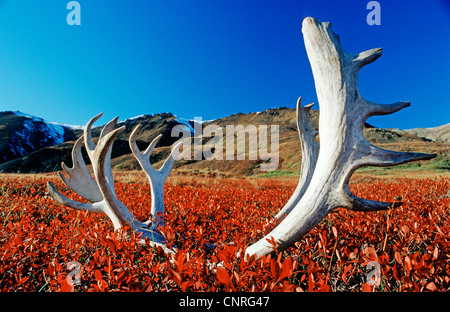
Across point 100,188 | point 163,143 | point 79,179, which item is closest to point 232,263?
point 100,188

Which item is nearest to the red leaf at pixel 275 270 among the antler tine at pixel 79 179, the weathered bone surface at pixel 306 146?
the weathered bone surface at pixel 306 146

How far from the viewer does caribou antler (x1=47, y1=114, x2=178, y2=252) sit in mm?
1857

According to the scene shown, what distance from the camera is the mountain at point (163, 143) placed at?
36.1 meters

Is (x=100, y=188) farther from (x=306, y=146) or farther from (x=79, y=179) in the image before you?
(x=306, y=146)

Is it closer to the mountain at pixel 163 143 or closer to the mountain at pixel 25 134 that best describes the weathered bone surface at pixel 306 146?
the mountain at pixel 163 143

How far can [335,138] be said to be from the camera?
154cm

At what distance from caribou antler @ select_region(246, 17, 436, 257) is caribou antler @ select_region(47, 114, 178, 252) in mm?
1176

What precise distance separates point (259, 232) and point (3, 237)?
242cm

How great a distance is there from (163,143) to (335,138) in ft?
267

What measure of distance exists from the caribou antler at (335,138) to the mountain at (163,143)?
14051 mm

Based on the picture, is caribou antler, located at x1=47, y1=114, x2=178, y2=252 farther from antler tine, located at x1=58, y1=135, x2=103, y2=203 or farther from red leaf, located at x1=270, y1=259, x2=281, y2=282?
red leaf, located at x1=270, y1=259, x2=281, y2=282

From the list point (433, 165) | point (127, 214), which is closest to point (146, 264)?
point (127, 214)

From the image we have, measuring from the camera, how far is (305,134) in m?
2.87
